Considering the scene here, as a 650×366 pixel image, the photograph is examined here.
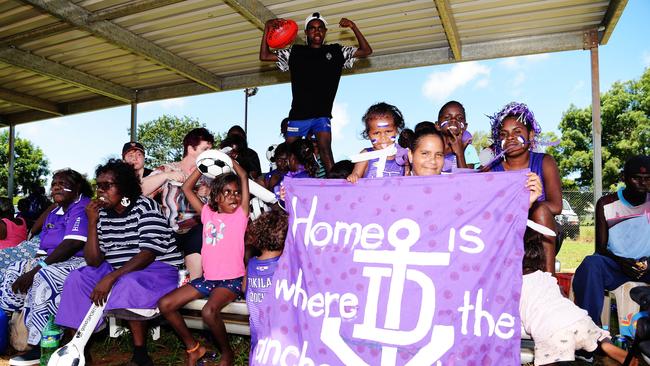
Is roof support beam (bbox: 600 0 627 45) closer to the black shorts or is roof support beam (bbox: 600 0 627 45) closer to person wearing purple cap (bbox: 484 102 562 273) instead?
person wearing purple cap (bbox: 484 102 562 273)

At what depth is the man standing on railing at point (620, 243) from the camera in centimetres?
397

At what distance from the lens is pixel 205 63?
27.7ft

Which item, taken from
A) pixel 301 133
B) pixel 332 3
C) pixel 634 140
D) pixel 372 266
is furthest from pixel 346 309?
pixel 634 140

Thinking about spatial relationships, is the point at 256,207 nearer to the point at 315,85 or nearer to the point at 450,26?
the point at 315,85

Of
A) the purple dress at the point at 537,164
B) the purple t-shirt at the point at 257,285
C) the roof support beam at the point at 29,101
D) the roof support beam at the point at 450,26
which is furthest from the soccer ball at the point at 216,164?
the roof support beam at the point at 29,101

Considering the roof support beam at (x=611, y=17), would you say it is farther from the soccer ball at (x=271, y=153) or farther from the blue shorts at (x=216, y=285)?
the blue shorts at (x=216, y=285)

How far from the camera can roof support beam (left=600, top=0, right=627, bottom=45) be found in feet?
18.4

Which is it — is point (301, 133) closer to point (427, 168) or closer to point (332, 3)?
point (332, 3)

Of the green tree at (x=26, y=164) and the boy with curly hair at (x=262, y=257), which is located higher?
the green tree at (x=26, y=164)

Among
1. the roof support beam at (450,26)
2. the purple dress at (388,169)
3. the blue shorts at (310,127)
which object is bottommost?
the purple dress at (388,169)

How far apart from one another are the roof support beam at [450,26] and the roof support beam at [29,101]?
357 inches

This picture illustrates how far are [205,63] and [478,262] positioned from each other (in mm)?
6793

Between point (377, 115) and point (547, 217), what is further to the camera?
point (377, 115)

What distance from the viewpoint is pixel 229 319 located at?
14.4ft
